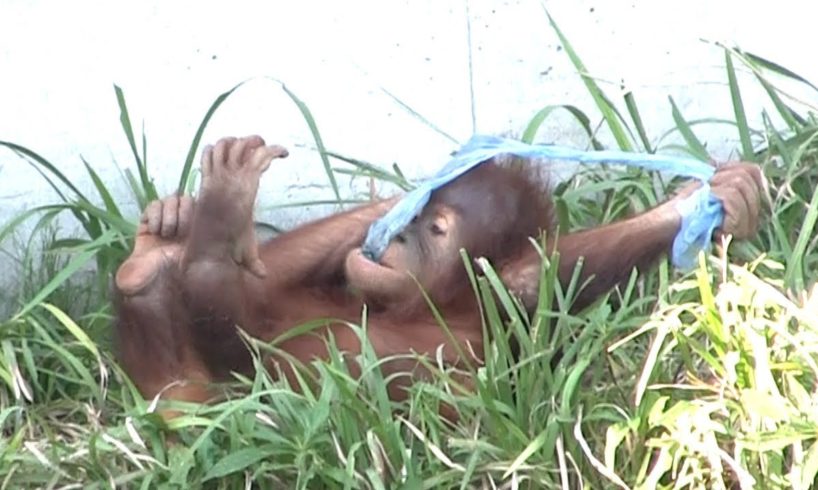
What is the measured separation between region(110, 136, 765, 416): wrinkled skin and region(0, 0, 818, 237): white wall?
461mm

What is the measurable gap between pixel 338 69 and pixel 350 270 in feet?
2.03

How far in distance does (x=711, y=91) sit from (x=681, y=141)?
11cm

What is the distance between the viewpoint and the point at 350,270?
2.99 metres

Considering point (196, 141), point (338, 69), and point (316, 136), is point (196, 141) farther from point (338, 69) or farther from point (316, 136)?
point (338, 69)

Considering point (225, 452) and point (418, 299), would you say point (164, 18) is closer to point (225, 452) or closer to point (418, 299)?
point (418, 299)

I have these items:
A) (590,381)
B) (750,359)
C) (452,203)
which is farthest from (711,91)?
(750,359)

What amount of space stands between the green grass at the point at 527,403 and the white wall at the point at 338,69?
32 cm

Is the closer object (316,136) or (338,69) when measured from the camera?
(316,136)

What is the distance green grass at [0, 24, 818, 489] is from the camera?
241cm

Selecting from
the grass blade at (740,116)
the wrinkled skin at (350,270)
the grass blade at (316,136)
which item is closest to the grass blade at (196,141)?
the grass blade at (316,136)

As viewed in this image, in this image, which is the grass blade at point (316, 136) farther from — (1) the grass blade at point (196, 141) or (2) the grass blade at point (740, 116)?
(2) the grass blade at point (740, 116)

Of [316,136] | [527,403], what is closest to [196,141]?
[316,136]

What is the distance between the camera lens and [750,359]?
2410 millimetres

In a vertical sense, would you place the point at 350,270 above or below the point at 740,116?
below
